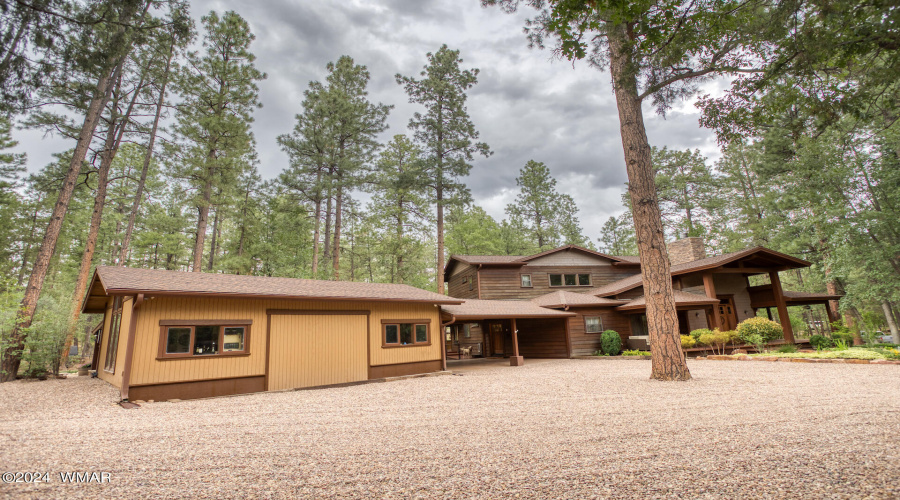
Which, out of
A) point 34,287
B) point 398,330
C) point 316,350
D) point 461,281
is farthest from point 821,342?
point 34,287

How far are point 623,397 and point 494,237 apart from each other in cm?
2221

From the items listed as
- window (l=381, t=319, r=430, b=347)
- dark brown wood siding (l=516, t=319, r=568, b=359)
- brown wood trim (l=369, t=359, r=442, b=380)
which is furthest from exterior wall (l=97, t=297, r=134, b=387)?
dark brown wood siding (l=516, t=319, r=568, b=359)

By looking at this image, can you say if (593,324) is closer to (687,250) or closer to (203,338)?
(687,250)

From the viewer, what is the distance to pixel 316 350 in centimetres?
1022

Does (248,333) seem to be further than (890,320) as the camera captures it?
No

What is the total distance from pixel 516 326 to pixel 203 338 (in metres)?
12.4

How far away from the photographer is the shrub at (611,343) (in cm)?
1642

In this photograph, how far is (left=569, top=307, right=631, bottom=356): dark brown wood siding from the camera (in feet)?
56.3

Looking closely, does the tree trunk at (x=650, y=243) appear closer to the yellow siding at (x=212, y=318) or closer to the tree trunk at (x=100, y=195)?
the yellow siding at (x=212, y=318)

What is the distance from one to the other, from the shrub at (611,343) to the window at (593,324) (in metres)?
0.73

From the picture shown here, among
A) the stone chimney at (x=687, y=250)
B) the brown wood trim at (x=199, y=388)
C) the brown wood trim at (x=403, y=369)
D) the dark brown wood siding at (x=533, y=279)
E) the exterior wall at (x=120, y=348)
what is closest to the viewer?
the brown wood trim at (x=199, y=388)

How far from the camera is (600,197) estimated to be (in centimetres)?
3331

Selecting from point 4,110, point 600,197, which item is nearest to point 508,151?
point 600,197

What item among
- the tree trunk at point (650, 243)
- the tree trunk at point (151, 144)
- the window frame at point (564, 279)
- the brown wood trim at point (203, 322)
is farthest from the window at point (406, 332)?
the tree trunk at point (151, 144)
